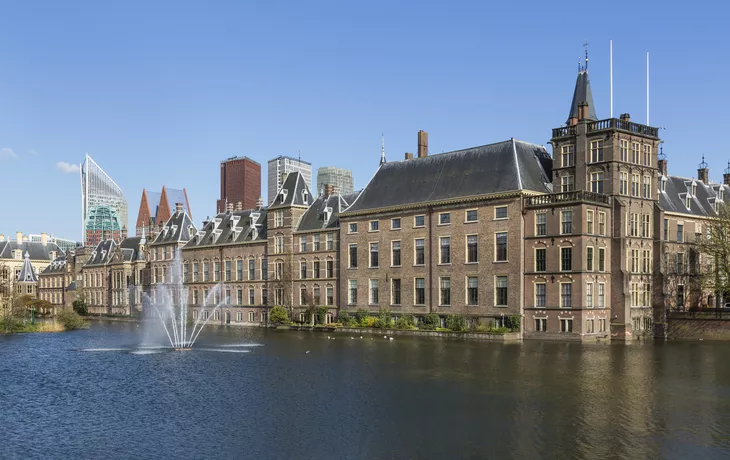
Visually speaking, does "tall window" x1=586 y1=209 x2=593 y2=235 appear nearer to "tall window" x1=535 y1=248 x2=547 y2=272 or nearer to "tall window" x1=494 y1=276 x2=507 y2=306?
"tall window" x1=535 y1=248 x2=547 y2=272

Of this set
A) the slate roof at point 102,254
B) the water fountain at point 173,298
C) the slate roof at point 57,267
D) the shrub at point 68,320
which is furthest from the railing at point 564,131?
the slate roof at point 57,267

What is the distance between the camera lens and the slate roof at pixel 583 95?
6738cm

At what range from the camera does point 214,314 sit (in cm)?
9912

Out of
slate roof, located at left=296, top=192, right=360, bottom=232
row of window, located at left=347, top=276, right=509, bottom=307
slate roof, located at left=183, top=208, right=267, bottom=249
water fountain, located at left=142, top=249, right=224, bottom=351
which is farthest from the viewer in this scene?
water fountain, located at left=142, top=249, right=224, bottom=351

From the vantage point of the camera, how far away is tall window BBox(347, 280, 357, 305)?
7881 centimetres

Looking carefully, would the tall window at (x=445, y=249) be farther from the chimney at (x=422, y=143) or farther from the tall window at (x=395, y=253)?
the chimney at (x=422, y=143)

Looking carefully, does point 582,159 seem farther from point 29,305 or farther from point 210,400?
point 29,305

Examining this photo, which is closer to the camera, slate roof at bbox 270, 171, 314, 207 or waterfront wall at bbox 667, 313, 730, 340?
waterfront wall at bbox 667, 313, 730, 340

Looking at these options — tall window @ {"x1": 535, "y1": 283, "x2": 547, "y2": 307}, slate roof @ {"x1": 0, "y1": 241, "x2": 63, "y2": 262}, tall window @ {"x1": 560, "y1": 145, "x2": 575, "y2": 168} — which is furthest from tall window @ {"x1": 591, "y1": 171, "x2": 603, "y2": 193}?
slate roof @ {"x1": 0, "y1": 241, "x2": 63, "y2": 262}

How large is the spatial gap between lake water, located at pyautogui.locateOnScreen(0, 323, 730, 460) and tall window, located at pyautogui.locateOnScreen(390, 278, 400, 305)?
20145 millimetres

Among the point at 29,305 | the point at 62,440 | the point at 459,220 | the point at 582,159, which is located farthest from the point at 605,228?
the point at 29,305

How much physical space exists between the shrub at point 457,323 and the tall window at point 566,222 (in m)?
12.3

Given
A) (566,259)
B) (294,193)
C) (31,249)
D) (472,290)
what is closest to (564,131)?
(566,259)

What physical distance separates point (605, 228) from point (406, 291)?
20.2m
